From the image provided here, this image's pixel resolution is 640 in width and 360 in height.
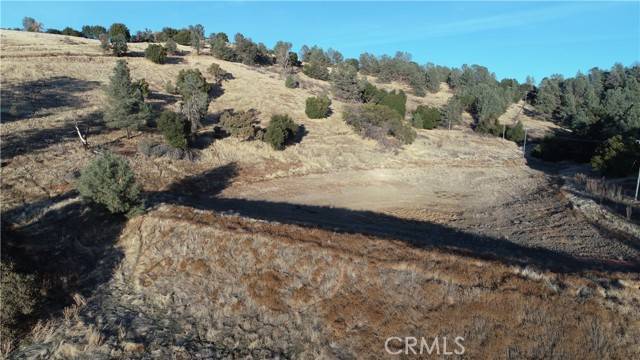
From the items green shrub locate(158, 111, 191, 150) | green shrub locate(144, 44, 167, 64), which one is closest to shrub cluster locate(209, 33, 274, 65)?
green shrub locate(144, 44, 167, 64)

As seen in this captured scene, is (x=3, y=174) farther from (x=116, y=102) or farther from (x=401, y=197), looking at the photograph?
(x=401, y=197)

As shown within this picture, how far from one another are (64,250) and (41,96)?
28.6 metres

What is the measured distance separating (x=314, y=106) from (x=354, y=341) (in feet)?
125

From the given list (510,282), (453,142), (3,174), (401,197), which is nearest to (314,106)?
(453,142)

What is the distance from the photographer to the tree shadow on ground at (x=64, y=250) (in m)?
11.3

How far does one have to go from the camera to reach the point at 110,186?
16062 millimetres

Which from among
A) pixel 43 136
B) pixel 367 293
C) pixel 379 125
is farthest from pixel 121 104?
pixel 367 293

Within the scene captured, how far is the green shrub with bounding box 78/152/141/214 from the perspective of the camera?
16031 millimetres

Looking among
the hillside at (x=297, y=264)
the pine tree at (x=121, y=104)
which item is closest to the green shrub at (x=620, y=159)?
the hillside at (x=297, y=264)

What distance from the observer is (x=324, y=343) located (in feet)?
30.2

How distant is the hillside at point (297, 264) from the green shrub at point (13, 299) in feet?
1.43

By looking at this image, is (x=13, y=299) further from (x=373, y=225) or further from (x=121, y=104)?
(x=121, y=104)

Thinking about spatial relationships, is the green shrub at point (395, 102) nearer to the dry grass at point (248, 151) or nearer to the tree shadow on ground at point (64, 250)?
the dry grass at point (248, 151)

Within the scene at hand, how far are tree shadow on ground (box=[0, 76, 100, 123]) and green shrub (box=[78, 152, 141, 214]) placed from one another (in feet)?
61.8
